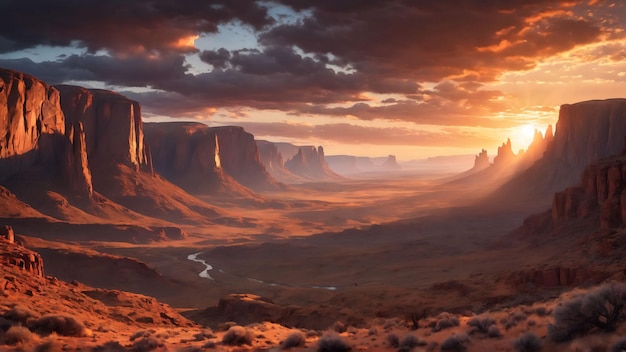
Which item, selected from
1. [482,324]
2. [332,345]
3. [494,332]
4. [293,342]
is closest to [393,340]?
[332,345]

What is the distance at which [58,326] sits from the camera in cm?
1728

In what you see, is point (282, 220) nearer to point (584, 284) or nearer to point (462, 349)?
point (584, 284)

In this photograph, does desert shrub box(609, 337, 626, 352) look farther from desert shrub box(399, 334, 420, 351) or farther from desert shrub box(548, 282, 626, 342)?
desert shrub box(399, 334, 420, 351)

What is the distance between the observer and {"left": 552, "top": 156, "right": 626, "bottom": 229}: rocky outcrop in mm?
55438

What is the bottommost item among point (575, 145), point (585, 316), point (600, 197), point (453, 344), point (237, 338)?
point (237, 338)

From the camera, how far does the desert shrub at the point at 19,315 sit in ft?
57.9

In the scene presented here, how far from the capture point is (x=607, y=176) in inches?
2482

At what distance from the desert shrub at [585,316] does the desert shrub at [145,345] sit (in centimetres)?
1245

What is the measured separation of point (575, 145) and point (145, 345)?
137 m

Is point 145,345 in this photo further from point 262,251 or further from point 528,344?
point 262,251

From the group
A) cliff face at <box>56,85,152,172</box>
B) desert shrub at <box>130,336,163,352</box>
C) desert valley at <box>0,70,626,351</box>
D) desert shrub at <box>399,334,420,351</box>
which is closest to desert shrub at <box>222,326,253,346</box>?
desert valley at <box>0,70,626,351</box>

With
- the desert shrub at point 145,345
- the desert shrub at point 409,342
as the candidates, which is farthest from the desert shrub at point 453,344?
the desert shrub at point 145,345

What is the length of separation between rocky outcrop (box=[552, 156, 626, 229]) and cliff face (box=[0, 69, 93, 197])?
9805 cm

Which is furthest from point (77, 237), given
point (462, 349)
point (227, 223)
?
point (462, 349)
